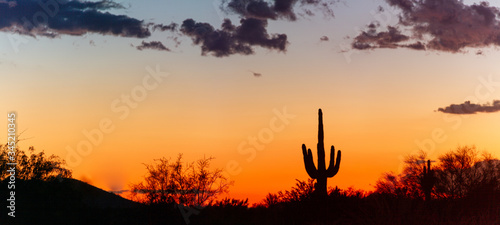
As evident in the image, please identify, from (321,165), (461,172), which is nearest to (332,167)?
(321,165)

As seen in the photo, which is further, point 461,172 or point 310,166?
point 461,172

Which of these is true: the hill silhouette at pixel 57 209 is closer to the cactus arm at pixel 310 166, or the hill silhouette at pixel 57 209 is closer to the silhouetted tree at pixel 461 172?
the cactus arm at pixel 310 166

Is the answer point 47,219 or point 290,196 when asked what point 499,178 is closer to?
point 290,196

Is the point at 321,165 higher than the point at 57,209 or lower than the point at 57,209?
higher

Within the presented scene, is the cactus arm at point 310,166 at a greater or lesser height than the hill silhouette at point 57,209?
greater

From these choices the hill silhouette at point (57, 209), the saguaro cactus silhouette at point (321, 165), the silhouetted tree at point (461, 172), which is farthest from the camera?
the silhouetted tree at point (461, 172)

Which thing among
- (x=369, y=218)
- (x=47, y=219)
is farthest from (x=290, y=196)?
(x=47, y=219)

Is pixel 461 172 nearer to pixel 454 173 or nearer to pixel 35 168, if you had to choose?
pixel 454 173

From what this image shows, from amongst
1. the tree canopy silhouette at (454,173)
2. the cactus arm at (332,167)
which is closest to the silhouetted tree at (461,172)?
the tree canopy silhouette at (454,173)

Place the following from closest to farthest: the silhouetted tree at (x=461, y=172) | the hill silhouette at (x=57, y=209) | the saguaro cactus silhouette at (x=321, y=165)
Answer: the hill silhouette at (x=57, y=209), the saguaro cactus silhouette at (x=321, y=165), the silhouetted tree at (x=461, y=172)

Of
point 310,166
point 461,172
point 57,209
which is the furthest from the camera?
point 461,172

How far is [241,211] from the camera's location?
72.4 feet

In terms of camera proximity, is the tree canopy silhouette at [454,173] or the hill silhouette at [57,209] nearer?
the hill silhouette at [57,209]

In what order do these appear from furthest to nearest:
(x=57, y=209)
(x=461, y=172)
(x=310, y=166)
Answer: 1. (x=461, y=172)
2. (x=57, y=209)
3. (x=310, y=166)
